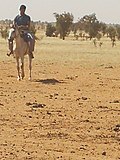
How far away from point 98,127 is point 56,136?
125 cm

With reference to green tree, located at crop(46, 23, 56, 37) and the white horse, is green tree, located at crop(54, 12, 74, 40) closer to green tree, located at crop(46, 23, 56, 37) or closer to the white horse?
green tree, located at crop(46, 23, 56, 37)

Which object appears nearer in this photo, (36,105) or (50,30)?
(36,105)

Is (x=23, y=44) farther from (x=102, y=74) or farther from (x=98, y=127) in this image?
(x=98, y=127)

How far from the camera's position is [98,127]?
1159 centimetres

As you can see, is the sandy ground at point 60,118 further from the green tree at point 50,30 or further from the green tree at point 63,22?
the green tree at point 50,30

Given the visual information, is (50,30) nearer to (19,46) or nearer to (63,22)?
(63,22)

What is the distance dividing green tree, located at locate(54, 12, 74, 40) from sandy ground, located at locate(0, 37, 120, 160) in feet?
230

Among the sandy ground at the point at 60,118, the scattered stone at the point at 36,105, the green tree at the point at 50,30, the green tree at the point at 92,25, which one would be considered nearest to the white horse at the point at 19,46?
the sandy ground at the point at 60,118

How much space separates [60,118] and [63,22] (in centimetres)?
8060

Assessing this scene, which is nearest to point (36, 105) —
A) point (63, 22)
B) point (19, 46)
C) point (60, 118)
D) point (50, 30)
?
point (60, 118)

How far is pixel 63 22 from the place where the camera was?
92625mm

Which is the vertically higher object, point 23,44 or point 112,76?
point 23,44

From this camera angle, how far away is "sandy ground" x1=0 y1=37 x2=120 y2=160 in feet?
31.3

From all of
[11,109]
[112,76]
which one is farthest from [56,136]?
[112,76]
